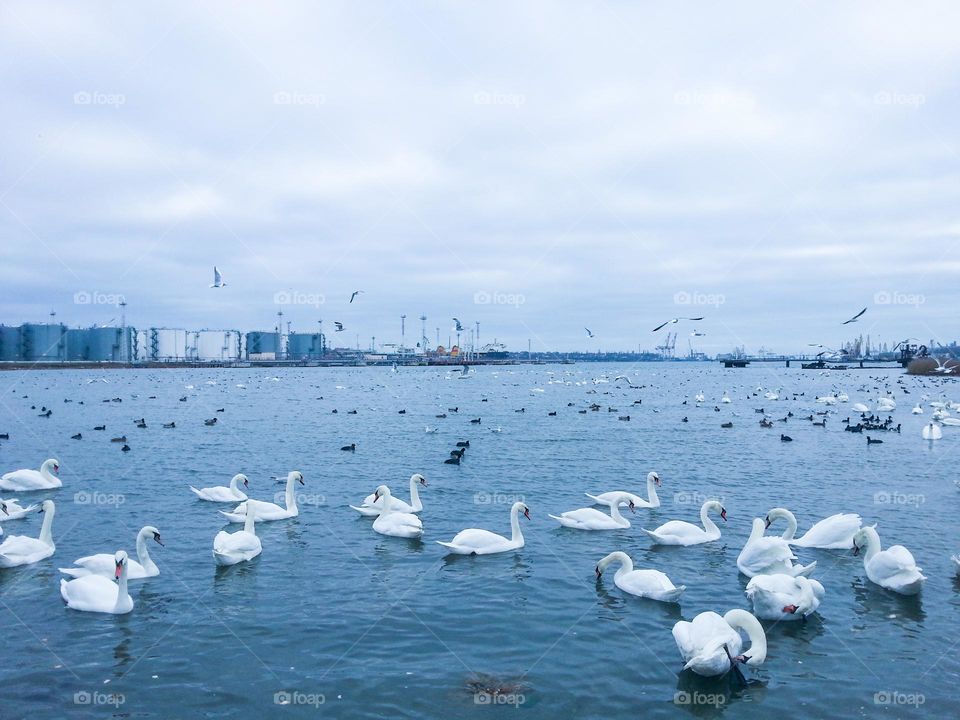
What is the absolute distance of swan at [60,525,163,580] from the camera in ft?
41.5

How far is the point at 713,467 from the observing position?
85.0 feet

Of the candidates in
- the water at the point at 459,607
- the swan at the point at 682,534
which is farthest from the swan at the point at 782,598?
the swan at the point at 682,534

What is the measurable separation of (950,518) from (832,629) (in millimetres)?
8935

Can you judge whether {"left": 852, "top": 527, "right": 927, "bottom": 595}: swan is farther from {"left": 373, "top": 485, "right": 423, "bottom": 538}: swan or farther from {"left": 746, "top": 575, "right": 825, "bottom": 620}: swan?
{"left": 373, "top": 485, "right": 423, "bottom": 538}: swan

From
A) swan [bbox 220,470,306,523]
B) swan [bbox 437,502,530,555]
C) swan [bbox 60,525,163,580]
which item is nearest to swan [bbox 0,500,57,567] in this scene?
swan [bbox 60,525,163,580]

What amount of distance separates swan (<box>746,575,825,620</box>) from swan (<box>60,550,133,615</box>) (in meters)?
9.69

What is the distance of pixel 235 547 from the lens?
554 inches

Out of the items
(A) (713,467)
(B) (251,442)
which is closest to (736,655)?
(A) (713,467)

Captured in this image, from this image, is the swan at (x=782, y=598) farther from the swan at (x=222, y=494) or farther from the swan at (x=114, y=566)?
the swan at (x=222, y=494)

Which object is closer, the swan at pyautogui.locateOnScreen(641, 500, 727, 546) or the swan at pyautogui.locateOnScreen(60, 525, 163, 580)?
the swan at pyautogui.locateOnScreen(60, 525, 163, 580)

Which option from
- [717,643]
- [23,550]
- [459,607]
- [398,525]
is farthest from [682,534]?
[23,550]

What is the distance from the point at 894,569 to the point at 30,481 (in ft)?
73.4

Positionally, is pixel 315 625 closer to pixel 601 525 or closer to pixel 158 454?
pixel 601 525

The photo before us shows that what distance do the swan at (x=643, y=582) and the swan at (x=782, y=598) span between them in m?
1.12
